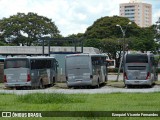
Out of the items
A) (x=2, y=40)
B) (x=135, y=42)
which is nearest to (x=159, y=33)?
(x=135, y=42)

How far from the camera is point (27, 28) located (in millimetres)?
97500

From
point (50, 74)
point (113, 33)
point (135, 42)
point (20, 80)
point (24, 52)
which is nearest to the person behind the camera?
point (20, 80)

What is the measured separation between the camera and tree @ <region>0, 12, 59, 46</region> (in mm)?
97438

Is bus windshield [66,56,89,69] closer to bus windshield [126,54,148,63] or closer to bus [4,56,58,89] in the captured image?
bus [4,56,58,89]

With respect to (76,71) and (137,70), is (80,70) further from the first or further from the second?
(137,70)

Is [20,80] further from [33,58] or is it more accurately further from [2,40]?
[2,40]

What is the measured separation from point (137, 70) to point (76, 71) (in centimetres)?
500

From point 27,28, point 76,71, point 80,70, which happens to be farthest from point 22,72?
point 27,28

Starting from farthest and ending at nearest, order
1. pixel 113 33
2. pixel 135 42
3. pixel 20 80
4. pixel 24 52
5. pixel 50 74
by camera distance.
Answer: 1. pixel 113 33
2. pixel 135 42
3. pixel 24 52
4. pixel 50 74
5. pixel 20 80

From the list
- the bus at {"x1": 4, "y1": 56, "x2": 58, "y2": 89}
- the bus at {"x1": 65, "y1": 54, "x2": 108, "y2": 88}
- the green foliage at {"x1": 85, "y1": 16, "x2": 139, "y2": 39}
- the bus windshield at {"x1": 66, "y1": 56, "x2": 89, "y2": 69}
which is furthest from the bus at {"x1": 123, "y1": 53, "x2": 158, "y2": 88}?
the green foliage at {"x1": 85, "y1": 16, "x2": 139, "y2": 39}

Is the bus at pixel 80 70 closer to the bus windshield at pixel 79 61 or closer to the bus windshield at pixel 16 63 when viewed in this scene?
the bus windshield at pixel 79 61

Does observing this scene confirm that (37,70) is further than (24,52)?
No

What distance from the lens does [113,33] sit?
100 m

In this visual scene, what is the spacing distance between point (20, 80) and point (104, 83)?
9.41 meters
